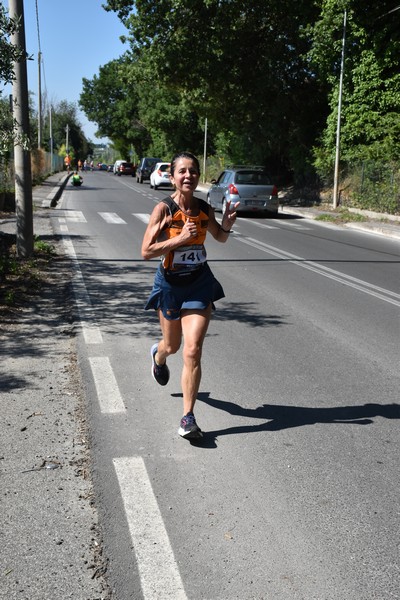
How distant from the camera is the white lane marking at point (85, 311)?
21.6 feet

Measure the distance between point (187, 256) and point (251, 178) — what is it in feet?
62.1

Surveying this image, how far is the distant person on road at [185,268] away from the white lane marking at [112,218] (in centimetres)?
1418

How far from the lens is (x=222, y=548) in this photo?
2943 millimetres

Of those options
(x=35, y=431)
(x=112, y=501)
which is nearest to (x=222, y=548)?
(x=112, y=501)

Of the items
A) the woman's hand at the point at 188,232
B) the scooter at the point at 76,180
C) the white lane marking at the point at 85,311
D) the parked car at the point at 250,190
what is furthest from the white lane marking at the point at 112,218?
the scooter at the point at 76,180

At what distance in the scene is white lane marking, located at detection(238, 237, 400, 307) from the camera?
9141mm

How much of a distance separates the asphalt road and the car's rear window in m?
14.1

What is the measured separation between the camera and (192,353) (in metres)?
4.17

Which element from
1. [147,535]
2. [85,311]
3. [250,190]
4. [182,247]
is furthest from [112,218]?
[147,535]

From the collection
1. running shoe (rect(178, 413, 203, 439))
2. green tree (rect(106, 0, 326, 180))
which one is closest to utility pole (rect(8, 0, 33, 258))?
running shoe (rect(178, 413, 203, 439))

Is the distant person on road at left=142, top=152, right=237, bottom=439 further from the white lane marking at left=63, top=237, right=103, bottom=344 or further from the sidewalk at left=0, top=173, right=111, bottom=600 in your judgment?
the white lane marking at left=63, top=237, right=103, bottom=344

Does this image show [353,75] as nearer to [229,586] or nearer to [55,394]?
[55,394]

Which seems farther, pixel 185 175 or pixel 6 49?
pixel 6 49

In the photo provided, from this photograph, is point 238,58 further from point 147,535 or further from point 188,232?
point 147,535
